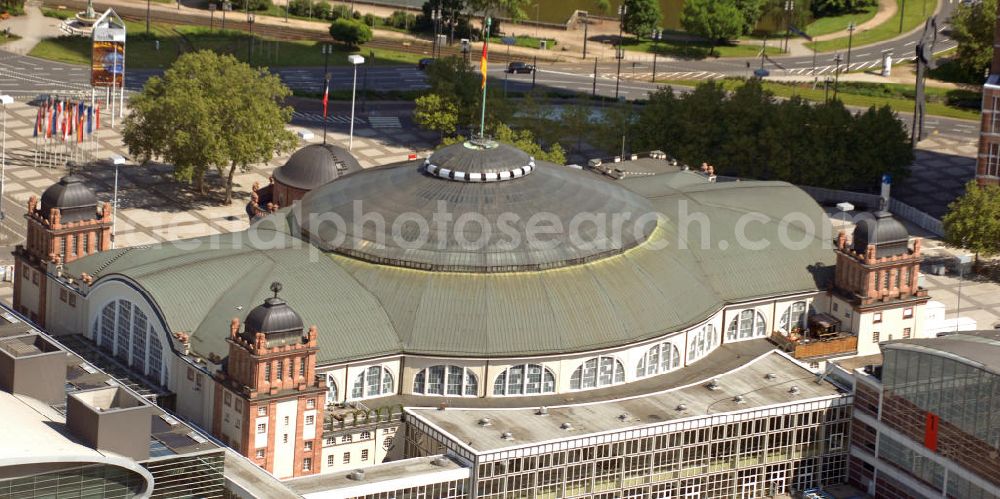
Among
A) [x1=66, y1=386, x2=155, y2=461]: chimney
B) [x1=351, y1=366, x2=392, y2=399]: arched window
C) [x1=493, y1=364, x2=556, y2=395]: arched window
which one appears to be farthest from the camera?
[x1=493, y1=364, x2=556, y2=395]: arched window

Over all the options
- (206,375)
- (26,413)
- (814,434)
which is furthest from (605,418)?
(26,413)

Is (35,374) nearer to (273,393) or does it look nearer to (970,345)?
(273,393)

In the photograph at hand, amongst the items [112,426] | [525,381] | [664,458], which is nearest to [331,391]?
[525,381]

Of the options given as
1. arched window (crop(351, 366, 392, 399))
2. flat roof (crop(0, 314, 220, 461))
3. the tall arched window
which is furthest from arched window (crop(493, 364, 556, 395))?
flat roof (crop(0, 314, 220, 461))

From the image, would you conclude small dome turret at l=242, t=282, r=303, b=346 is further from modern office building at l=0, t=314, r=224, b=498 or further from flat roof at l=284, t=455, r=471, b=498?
flat roof at l=284, t=455, r=471, b=498

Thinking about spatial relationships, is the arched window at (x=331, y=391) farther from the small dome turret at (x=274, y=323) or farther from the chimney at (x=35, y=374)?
the chimney at (x=35, y=374)

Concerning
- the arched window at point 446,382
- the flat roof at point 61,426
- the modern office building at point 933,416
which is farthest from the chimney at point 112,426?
the modern office building at point 933,416

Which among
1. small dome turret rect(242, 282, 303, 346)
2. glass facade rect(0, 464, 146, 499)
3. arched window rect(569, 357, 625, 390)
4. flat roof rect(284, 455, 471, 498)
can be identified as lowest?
flat roof rect(284, 455, 471, 498)
